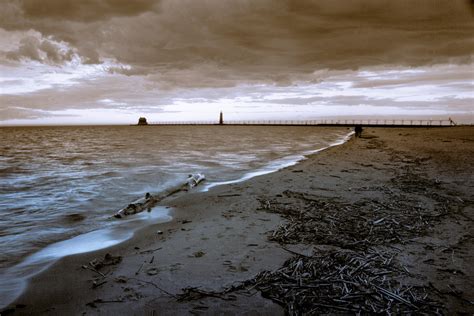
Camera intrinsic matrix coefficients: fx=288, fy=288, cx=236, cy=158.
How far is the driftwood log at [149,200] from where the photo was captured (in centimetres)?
781

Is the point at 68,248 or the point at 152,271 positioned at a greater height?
the point at 152,271

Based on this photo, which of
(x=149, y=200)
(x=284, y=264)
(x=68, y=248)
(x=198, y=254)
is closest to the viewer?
(x=284, y=264)

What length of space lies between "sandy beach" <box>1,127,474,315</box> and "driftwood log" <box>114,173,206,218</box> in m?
1.28

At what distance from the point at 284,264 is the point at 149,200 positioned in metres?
5.82

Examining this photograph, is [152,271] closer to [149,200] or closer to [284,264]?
[284,264]

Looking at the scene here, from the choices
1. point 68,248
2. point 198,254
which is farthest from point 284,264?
point 68,248

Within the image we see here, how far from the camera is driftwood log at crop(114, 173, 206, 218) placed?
25.6 feet

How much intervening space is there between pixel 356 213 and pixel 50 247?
630 centimetres

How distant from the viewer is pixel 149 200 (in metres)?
8.85

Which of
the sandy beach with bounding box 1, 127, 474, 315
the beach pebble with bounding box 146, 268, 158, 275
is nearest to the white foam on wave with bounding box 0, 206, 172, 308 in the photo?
the sandy beach with bounding box 1, 127, 474, 315

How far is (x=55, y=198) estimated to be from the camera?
9.48 m

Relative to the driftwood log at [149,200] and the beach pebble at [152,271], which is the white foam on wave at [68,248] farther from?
the beach pebble at [152,271]

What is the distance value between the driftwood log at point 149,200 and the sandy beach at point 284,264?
1278 millimetres

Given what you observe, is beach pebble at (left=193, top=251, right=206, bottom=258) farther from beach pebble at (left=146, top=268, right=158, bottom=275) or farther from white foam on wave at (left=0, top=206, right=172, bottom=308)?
white foam on wave at (left=0, top=206, right=172, bottom=308)
